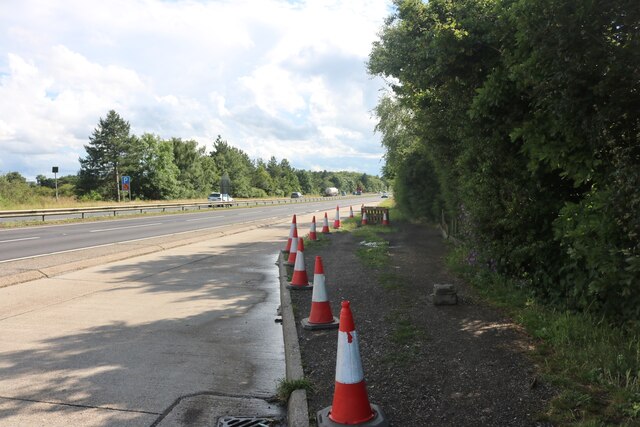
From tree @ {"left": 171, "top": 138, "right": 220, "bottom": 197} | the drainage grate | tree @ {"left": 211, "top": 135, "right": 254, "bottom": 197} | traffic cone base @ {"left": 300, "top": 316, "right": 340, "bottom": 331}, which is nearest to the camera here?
the drainage grate

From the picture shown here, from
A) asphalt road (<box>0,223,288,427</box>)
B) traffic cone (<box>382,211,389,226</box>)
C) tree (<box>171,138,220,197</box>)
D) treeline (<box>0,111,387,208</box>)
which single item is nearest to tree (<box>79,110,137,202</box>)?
treeline (<box>0,111,387,208</box>)

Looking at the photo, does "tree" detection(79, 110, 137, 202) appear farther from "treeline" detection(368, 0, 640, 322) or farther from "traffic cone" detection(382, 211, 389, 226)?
"treeline" detection(368, 0, 640, 322)

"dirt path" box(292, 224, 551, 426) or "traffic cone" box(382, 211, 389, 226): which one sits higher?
"traffic cone" box(382, 211, 389, 226)

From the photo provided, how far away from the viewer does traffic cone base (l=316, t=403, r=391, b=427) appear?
10.4 feet

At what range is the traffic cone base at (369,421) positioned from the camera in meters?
3.18

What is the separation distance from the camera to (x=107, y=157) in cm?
7025

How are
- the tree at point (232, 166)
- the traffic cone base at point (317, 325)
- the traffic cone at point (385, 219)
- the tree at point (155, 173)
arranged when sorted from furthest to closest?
the tree at point (232, 166)
the tree at point (155, 173)
the traffic cone at point (385, 219)
the traffic cone base at point (317, 325)

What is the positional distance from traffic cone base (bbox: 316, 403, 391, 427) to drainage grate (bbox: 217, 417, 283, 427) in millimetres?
374

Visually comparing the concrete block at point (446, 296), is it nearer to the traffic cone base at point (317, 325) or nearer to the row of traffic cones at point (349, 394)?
the traffic cone base at point (317, 325)

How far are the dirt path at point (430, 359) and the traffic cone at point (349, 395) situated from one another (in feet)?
→ 0.62

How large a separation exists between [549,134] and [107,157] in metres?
73.7

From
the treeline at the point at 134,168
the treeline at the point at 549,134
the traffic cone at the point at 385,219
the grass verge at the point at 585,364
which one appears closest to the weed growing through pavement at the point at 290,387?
the grass verge at the point at 585,364

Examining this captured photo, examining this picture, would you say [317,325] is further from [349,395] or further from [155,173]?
[155,173]

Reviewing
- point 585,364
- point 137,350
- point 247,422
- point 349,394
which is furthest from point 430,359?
point 137,350
